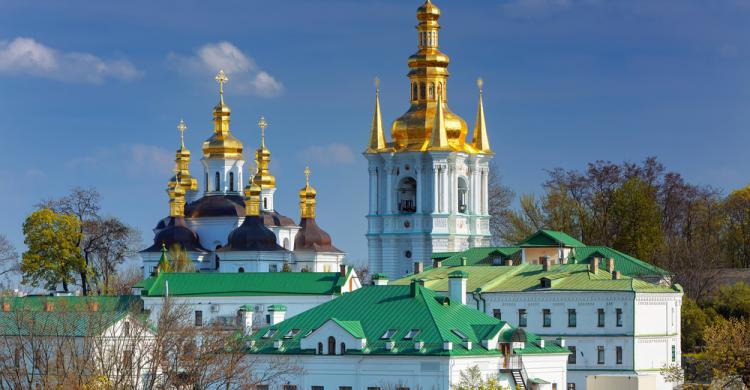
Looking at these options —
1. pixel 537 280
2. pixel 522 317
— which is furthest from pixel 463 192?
pixel 522 317

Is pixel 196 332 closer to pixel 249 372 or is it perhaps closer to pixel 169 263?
pixel 249 372

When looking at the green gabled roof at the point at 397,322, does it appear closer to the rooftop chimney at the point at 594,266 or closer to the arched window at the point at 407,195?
the rooftop chimney at the point at 594,266

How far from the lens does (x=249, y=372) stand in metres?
64.1

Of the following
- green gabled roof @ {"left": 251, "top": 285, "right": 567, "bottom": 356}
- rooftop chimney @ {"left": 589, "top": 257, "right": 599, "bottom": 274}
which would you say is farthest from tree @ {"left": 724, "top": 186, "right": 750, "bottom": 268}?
green gabled roof @ {"left": 251, "top": 285, "right": 567, "bottom": 356}

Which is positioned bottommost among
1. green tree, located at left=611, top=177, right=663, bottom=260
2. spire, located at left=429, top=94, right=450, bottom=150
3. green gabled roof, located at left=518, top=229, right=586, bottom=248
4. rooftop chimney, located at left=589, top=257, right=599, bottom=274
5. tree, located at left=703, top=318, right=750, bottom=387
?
tree, located at left=703, top=318, right=750, bottom=387

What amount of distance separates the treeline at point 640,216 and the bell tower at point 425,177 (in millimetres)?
4561

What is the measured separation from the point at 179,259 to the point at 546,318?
4159 centimetres

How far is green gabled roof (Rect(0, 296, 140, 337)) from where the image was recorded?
6812 cm

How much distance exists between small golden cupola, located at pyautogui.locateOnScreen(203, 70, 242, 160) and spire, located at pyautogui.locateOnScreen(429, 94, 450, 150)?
21.0 m

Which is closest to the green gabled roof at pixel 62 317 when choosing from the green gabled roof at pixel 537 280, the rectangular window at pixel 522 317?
the green gabled roof at pixel 537 280

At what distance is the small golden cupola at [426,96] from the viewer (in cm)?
11431

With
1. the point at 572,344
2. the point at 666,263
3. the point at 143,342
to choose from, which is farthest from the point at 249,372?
the point at 666,263

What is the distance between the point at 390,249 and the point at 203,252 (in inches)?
549

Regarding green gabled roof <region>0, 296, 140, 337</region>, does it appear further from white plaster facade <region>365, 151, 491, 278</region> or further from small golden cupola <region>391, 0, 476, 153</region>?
small golden cupola <region>391, 0, 476, 153</region>
